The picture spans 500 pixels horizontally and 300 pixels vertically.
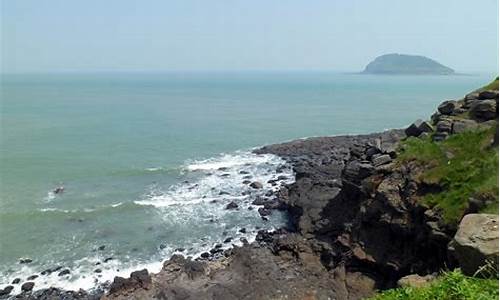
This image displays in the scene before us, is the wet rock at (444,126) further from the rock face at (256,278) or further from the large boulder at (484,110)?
the rock face at (256,278)

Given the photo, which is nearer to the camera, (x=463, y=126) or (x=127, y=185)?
(x=463, y=126)

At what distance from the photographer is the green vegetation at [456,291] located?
24.3 ft

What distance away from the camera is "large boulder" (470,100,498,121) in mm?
24906

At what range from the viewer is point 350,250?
2561cm

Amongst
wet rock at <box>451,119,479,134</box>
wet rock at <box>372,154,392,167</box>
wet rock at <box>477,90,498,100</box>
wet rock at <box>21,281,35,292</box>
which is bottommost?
wet rock at <box>21,281,35,292</box>

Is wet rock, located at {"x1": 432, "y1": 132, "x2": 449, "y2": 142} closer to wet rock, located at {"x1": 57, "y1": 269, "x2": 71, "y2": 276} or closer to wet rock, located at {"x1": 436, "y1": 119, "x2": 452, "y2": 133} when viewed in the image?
wet rock, located at {"x1": 436, "y1": 119, "x2": 452, "y2": 133}

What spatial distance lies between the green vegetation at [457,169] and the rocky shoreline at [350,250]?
0.49m

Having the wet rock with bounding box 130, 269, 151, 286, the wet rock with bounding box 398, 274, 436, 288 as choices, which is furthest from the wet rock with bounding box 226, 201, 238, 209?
the wet rock with bounding box 398, 274, 436, 288

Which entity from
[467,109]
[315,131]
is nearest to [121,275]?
[467,109]

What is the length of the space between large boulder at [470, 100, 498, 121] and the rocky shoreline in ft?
0.17

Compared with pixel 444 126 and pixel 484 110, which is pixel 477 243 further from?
pixel 484 110

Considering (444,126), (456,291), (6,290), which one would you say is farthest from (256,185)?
(456,291)

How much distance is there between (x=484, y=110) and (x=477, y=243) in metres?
17.4

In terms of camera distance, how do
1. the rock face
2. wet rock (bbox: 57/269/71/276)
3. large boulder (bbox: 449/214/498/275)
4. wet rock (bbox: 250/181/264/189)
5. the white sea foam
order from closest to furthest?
large boulder (bbox: 449/214/498/275) → the rock face → wet rock (bbox: 57/269/71/276) → the white sea foam → wet rock (bbox: 250/181/264/189)
